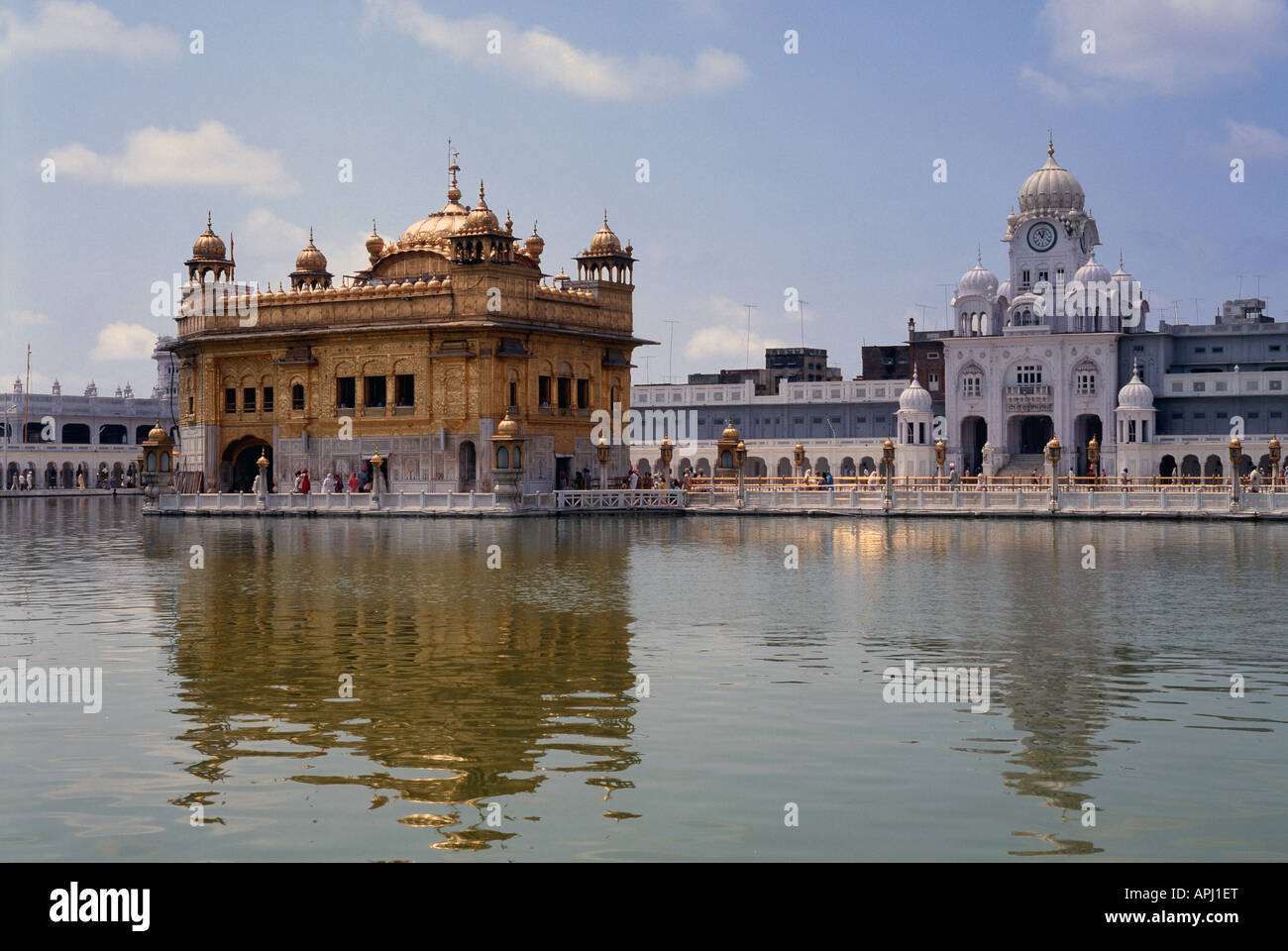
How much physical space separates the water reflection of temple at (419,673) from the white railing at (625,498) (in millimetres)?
23246

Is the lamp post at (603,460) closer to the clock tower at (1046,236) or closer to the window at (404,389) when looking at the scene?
the window at (404,389)

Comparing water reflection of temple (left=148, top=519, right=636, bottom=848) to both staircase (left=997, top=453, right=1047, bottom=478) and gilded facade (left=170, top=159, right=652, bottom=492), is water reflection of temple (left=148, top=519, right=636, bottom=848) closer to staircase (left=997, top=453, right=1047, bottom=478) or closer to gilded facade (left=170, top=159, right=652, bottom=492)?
gilded facade (left=170, top=159, right=652, bottom=492)

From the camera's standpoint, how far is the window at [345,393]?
199 ft

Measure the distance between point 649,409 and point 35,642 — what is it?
275 ft

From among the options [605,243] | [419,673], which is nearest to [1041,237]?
[605,243]

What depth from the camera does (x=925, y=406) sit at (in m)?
82.2

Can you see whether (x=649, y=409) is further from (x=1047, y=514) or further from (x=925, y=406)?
(x=1047, y=514)

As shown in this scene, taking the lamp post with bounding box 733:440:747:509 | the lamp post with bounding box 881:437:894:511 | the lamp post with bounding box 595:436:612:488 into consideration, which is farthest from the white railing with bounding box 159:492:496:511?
the lamp post with bounding box 881:437:894:511

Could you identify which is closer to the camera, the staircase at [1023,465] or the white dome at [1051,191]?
the staircase at [1023,465]

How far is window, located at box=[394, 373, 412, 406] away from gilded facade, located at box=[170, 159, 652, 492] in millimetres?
68

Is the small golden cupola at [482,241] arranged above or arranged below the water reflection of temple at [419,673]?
above

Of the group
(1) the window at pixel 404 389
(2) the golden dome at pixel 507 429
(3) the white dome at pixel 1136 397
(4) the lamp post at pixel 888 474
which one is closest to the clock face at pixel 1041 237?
(3) the white dome at pixel 1136 397

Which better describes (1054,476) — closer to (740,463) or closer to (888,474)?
(888,474)
